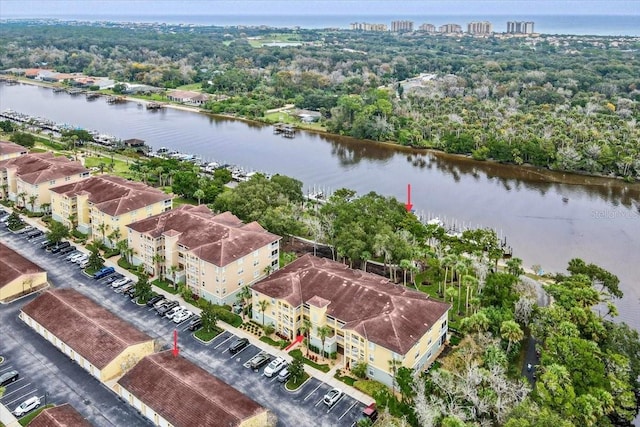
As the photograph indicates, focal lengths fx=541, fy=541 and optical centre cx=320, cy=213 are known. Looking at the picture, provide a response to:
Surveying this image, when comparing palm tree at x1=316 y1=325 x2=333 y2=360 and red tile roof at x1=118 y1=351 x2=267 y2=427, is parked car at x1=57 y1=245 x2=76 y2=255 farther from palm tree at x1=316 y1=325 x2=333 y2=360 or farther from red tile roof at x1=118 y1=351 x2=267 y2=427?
palm tree at x1=316 y1=325 x2=333 y2=360

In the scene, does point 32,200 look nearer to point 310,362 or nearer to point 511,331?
point 310,362

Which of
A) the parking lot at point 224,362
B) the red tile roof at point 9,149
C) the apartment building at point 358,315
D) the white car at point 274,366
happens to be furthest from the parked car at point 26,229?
the white car at point 274,366

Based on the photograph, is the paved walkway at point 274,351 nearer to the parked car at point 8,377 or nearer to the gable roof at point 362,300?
the gable roof at point 362,300

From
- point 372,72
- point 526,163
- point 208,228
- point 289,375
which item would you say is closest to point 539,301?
point 289,375

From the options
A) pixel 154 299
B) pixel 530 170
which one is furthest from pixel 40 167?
pixel 530 170

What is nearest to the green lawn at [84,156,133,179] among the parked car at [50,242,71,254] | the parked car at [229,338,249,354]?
the parked car at [50,242,71,254]
